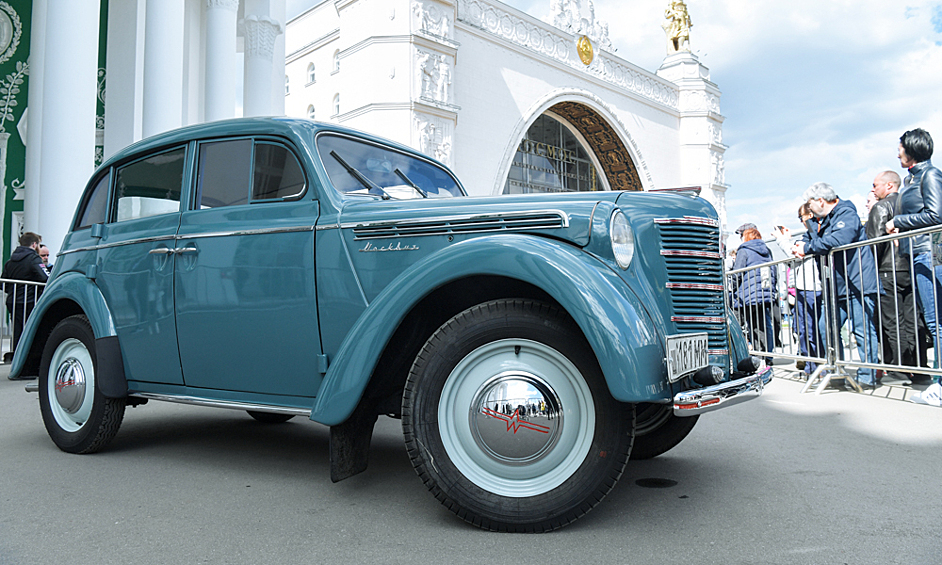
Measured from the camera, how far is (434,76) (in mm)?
18969

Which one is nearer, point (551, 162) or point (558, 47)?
point (558, 47)

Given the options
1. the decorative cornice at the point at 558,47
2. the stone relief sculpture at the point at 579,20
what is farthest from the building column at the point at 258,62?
the stone relief sculpture at the point at 579,20

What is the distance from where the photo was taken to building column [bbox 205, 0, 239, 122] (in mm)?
12188

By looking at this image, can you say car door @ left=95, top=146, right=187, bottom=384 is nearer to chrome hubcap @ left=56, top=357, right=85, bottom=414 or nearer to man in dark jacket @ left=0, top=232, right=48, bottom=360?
chrome hubcap @ left=56, top=357, right=85, bottom=414

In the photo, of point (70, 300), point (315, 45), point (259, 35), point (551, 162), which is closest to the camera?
point (70, 300)

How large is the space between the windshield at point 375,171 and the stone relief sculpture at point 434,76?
1570cm

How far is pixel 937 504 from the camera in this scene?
98.2 inches

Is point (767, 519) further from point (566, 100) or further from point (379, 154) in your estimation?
point (566, 100)

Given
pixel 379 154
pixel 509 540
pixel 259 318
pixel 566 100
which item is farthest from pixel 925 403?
pixel 566 100

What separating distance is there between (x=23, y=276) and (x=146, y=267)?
6.07 meters

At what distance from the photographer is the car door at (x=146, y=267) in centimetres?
323

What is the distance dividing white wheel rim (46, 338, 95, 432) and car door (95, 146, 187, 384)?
39cm

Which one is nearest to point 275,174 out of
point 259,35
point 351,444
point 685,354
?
point 351,444

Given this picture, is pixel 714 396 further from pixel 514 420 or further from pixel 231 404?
pixel 231 404
